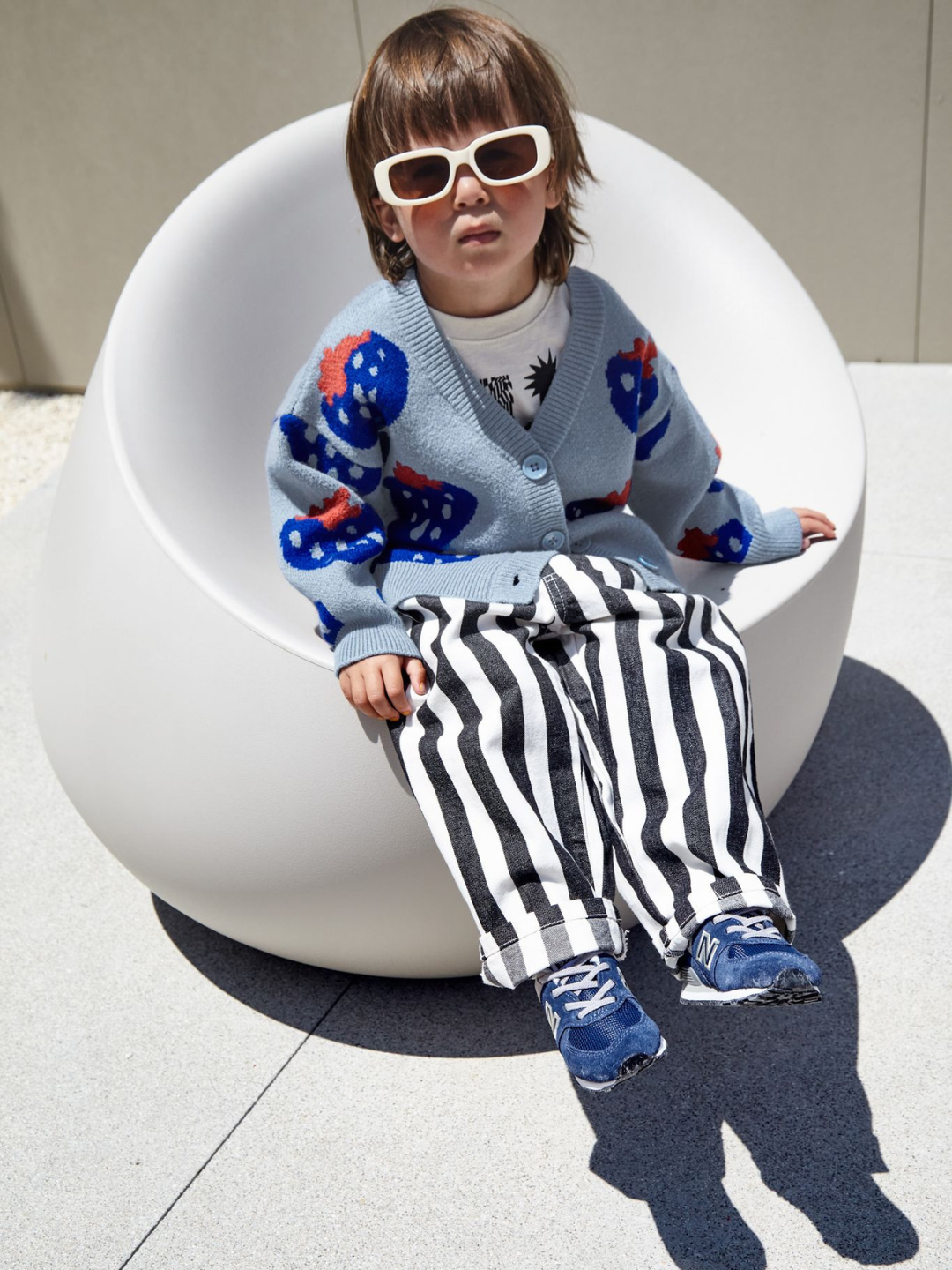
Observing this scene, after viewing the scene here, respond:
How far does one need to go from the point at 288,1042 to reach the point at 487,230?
105 cm

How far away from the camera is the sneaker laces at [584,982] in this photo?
4.40ft

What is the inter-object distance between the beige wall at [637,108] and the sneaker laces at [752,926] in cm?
262

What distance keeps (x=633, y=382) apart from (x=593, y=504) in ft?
0.52

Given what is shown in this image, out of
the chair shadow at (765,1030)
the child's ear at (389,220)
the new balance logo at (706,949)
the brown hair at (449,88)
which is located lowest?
the chair shadow at (765,1030)

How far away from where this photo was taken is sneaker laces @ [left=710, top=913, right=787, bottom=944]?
1.35m

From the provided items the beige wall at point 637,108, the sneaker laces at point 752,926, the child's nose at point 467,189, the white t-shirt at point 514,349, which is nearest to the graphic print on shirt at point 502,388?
the white t-shirt at point 514,349

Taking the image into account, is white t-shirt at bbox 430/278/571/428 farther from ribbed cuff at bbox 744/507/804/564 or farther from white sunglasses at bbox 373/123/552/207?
ribbed cuff at bbox 744/507/804/564

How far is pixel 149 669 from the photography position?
64.1 inches

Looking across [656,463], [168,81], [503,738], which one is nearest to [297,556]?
[503,738]

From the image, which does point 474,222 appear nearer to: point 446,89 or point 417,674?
point 446,89

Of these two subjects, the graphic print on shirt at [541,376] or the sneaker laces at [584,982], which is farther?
the graphic print on shirt at [541,376]

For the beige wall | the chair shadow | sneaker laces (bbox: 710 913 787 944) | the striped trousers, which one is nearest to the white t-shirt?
the striped trousers

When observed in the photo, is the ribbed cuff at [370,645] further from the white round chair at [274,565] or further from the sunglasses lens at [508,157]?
the sunglasses lens at [508,157]

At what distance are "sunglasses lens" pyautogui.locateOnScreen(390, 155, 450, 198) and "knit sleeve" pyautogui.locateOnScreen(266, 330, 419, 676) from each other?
17 cm
